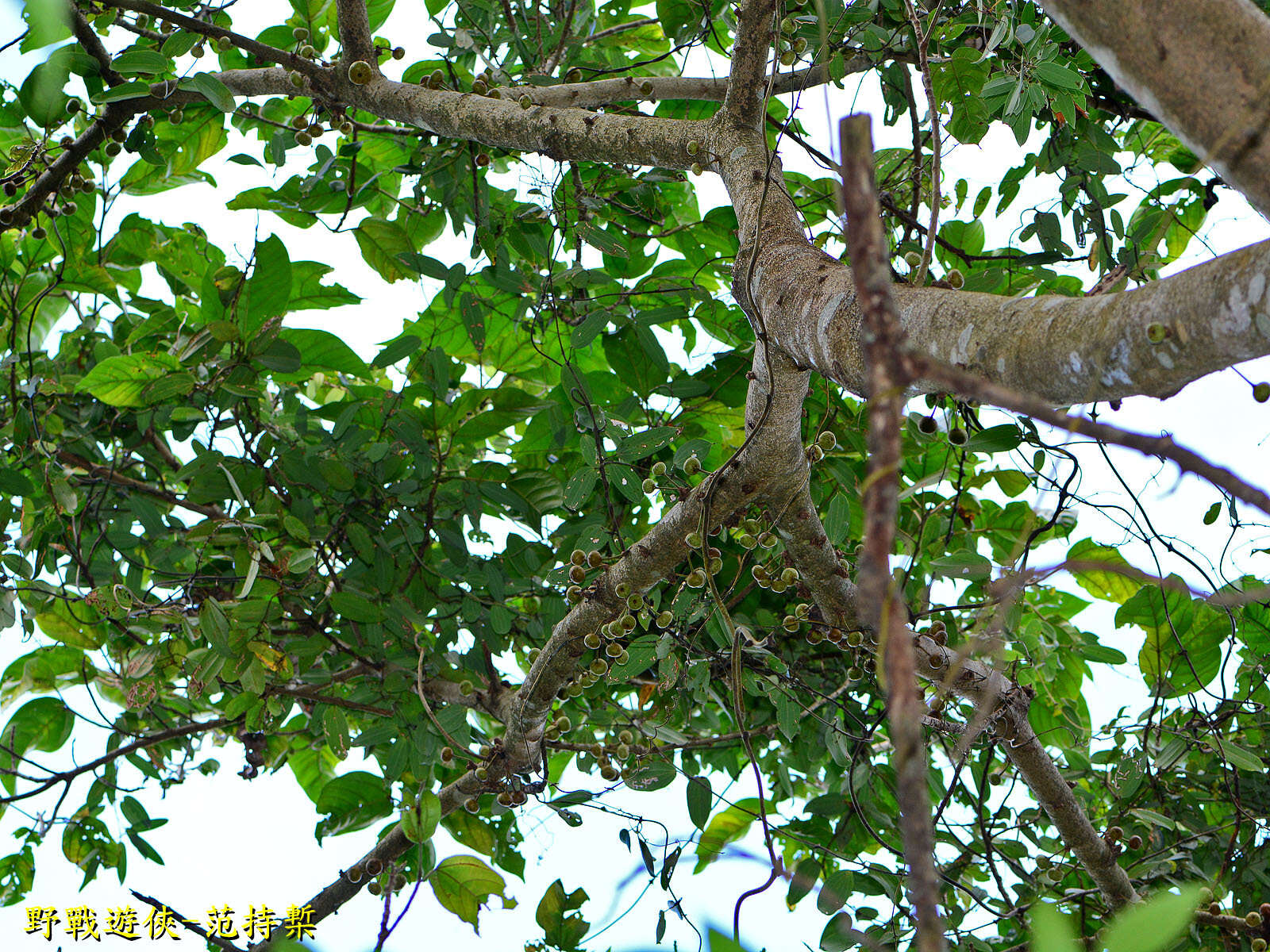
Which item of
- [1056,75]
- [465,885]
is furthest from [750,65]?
[465,885]

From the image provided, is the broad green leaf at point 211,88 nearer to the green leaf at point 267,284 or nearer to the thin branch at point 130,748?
the green leaf at point 267,284

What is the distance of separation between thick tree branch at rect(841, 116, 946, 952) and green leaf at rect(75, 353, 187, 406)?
1116mm

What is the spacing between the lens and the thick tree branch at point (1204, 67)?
0.49 m

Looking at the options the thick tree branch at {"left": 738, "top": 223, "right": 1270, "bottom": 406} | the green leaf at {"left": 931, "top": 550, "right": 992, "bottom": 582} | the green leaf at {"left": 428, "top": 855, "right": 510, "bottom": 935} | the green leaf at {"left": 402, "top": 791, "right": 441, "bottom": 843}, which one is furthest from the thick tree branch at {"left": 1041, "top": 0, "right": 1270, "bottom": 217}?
the green leaf at {"left": 428, "top": 855, "right": 510, "bottom": 935}

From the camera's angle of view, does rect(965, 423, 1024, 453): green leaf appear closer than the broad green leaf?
Yes

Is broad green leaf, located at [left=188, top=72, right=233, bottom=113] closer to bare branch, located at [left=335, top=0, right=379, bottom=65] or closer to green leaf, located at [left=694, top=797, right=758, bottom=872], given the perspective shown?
bare branch, located at [left=335, top=0, right=379, bottom=65]

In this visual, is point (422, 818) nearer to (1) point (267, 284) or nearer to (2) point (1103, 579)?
(1) point (267, 284)

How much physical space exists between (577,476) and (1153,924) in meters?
0.92

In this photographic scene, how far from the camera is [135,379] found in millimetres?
1288

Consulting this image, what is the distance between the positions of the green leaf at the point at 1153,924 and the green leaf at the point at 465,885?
3.81 ft

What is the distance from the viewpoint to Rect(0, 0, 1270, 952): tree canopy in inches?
44.1

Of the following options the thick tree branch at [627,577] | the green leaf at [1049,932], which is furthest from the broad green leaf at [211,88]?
the green leaf at [1049,932]

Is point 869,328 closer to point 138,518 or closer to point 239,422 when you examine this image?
point 239,422

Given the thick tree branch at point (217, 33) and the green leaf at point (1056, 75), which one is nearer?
the green leaf at point (1056, 75)
